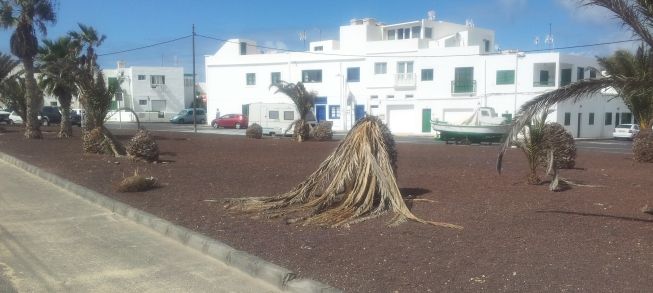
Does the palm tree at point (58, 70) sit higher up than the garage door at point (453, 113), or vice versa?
the palm tree at point (58, 70)

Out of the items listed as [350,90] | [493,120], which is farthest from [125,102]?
[493,120]

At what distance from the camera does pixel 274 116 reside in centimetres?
3947

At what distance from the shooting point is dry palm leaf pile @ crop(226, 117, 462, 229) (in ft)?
26.0

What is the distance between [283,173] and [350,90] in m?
38.2

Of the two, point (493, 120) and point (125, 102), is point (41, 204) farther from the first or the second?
point (125, 102)

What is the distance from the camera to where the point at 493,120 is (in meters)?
33.2

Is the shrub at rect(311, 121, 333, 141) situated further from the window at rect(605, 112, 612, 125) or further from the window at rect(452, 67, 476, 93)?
the window at rect(605, 112, 612, 125)

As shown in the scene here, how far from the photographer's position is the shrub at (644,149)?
56.5ft

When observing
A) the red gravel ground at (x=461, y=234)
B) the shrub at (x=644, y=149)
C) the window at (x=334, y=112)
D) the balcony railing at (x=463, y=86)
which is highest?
the balcony railing at (x=463, y=86)

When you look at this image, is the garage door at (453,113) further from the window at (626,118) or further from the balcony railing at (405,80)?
the window at (626,118)

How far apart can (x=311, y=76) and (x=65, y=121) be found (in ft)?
91.3

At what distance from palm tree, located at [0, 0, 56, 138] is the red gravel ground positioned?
1578cm

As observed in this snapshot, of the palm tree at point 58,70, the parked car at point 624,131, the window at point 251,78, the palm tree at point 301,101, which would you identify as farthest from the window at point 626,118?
the palm tree at point 58,70

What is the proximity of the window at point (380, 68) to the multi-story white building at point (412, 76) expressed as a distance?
0.28 ft
